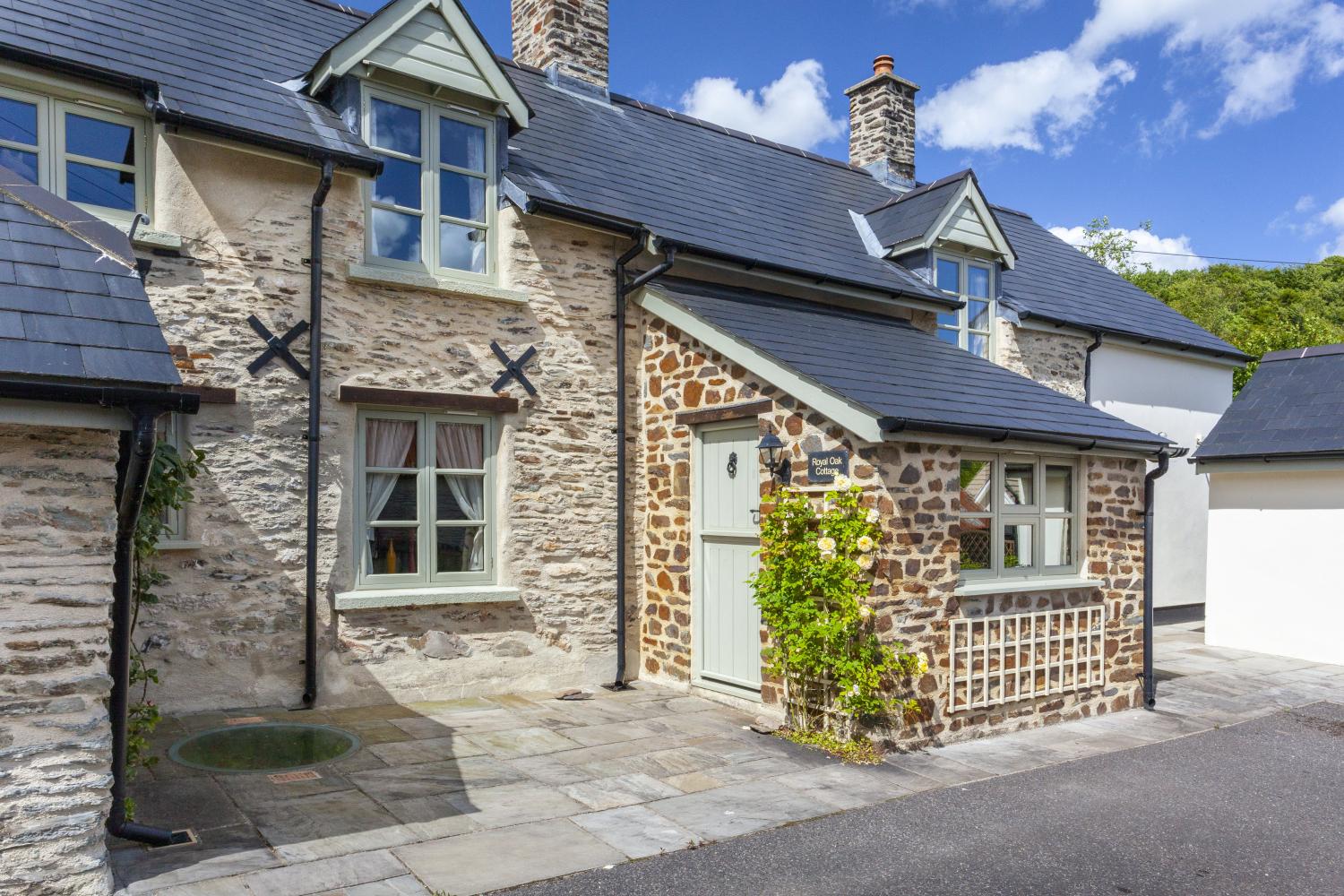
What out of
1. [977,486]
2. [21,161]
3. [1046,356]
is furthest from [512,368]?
[1046,356]

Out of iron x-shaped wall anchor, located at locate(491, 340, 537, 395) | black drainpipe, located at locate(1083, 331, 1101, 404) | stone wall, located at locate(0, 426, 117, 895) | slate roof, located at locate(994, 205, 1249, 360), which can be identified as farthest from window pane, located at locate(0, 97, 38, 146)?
black drainpipe, located at locate(1083, 331, 1101, 404)

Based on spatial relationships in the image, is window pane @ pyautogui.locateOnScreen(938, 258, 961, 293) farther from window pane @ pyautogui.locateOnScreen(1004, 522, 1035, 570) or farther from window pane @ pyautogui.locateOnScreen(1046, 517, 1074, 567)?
window pane @ pyautogui.locateOnScreen(1004, 522, 1035, 570)

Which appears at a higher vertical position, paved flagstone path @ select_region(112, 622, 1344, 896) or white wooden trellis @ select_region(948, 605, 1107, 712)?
white wooden trellis @ select_region(948, 605, 1107, 712)

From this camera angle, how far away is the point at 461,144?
9.11 m

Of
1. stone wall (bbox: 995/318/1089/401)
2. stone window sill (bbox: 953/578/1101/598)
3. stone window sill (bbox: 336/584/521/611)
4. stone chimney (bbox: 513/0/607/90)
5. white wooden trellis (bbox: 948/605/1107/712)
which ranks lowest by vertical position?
white wooden trellis (bbox: 948/605/1107/712)

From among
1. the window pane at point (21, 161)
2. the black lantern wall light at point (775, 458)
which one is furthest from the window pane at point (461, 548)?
the window pane at point (21, 161)

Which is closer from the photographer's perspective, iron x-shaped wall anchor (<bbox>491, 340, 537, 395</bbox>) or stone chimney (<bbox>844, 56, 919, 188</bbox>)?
iron x-shaped wall anchor (<bbox>491, 340, 537, 395</bbox>)

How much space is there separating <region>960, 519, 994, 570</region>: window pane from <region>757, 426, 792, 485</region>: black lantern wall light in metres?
1.63

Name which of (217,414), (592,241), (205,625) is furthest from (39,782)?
(592,241)

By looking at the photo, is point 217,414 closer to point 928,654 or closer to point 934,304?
point 928,654

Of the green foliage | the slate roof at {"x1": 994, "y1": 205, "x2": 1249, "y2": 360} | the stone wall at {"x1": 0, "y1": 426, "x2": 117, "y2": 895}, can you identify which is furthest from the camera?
the slate roof at {"x1": 994, "y1": 205, "x2": 1249, "y2": 360}

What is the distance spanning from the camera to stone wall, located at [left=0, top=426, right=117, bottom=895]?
13.7ft

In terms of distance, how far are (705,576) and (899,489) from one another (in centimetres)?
242

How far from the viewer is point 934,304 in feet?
39.1
